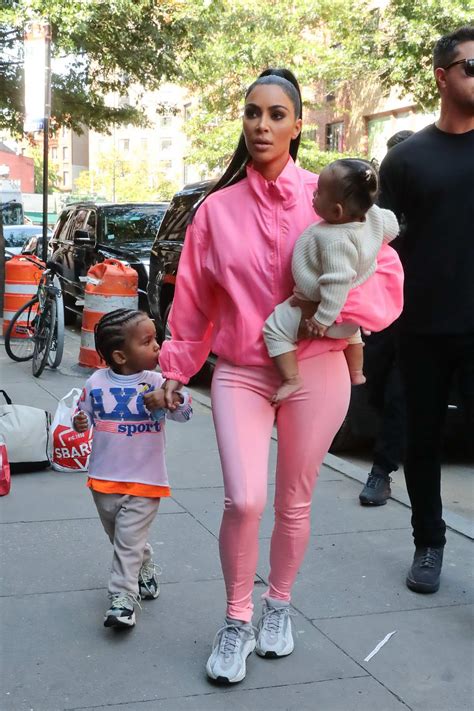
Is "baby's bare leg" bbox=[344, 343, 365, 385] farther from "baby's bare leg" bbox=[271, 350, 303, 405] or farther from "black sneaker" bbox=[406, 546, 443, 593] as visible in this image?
"black sneaker" bbox=[406, 546, 443, 593]

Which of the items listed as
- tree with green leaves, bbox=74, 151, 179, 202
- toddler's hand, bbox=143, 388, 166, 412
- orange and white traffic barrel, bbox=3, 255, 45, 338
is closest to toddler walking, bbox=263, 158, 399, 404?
toddler's hand, bbox=143, 388, 166, 412

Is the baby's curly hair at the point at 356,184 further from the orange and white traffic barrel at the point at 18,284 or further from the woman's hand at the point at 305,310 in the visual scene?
the orange and white traffic barrel at the point at 18,284

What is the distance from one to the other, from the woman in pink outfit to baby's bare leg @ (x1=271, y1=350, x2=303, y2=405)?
0.19 feet

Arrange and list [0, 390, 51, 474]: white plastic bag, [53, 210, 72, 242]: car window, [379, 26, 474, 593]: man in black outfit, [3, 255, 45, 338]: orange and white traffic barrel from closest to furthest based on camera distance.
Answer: [379, 26, 474, 593]: man in black outfit, [0, 390, 51, 474]: white plastic bag, [3, 255, 45, 338]: orange and white traffic barrel, [53, 210, 72, 242]: car window

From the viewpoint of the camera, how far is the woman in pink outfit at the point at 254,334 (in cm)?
304

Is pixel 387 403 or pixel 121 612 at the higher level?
pixel 387 403

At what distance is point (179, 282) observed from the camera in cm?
319

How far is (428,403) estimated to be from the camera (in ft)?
12.7

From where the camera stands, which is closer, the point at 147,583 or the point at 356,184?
the point at 356,184

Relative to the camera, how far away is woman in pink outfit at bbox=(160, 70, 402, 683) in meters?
3.04

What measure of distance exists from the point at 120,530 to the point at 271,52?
26570 millimetres

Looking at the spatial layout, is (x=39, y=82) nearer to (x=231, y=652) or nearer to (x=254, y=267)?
(x=254, y=267)

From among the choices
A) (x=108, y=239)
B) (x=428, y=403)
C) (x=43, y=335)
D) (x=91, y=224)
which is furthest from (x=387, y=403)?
(x=91, y=224)

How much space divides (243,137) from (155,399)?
926 mm
